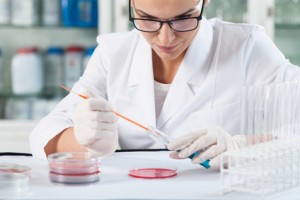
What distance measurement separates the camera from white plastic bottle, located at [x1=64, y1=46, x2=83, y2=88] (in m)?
3.45

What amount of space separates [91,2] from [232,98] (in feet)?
5.28

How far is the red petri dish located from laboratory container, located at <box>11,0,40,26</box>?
2.08m

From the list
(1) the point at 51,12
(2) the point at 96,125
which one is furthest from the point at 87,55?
(2) the point at 96,125

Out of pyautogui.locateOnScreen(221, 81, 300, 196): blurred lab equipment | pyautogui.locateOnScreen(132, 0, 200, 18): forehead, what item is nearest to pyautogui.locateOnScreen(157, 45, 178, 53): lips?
pyautogui.locateOnScreen(132, 0, 200, 18): forehead

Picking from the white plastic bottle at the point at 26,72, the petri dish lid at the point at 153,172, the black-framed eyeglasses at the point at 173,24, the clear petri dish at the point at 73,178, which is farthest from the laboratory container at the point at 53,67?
the clear petri dish at the point at 73,178

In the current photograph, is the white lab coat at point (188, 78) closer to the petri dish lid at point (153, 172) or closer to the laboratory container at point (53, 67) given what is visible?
the petri dish lid at point (153, 172)

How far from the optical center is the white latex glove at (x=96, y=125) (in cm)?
159

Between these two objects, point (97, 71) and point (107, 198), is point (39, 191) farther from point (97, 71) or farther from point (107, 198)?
point (97, 71)

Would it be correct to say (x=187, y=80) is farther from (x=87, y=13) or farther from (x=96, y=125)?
(x=87, y=13)

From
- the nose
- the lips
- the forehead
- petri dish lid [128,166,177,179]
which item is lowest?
petri dish lid [128,166,177,179]

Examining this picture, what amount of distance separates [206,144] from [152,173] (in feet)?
0.53

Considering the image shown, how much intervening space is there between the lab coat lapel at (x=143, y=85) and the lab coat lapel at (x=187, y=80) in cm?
4

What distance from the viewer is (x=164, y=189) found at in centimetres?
141

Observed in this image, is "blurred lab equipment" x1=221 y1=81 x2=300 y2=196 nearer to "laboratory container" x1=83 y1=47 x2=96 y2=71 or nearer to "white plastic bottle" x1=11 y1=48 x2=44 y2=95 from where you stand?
"laboratory container" x1=83 y1=47 x2=96 y2=71
